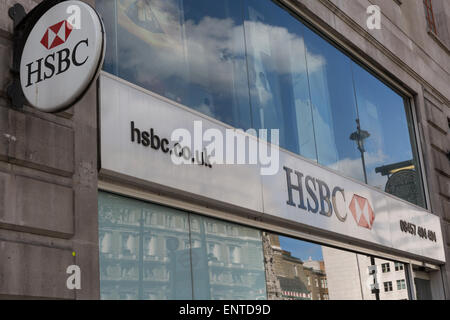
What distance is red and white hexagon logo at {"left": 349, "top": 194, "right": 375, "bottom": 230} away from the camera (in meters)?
12.7

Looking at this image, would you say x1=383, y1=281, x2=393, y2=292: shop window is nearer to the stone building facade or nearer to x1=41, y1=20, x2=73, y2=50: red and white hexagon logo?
the stone building facade

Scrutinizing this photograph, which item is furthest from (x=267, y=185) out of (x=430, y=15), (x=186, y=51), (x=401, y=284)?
(x=430, y=15)

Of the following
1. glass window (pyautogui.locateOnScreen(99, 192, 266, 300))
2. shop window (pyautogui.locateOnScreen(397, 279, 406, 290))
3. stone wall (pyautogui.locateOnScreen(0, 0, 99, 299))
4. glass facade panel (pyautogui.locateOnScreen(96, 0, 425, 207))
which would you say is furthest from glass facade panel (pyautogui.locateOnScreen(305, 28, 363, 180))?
stone wall (pyautogui.locateOnScreen(0, 0, 99, 299))

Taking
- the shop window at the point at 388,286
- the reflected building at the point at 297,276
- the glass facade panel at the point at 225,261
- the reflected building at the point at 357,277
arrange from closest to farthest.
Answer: the glass facade panel at the point at 225,261, the reflected building at the point at 297,276, the reflected building at the point at 357,277, the shop window at the point at 388,286

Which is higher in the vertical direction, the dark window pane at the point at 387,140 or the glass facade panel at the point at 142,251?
the dark window pane at the point at 387,140

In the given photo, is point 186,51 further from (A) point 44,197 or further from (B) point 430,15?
→ (B) point 430,15

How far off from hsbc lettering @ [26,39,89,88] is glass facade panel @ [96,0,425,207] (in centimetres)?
182

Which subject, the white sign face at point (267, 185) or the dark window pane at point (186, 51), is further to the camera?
the dark window pane at point (186, 51)

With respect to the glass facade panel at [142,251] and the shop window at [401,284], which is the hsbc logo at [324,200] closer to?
the shop window at [401,284]

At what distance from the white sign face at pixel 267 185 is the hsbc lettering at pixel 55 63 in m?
1.31

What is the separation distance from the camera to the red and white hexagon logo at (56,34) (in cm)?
634

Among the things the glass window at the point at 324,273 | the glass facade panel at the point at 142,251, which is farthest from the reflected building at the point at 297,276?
the glass facade panel at the point at 142,251

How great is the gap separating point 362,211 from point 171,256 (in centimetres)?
581

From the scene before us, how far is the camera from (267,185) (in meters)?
10.3
